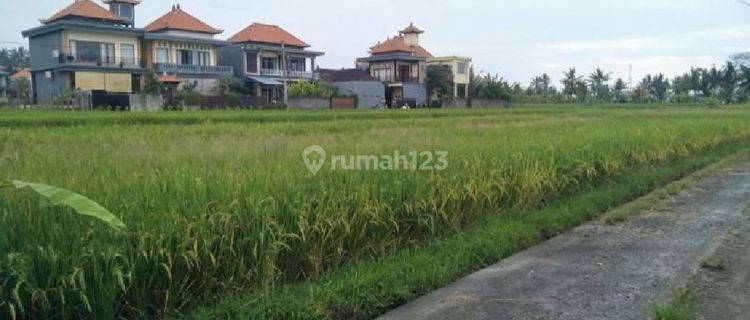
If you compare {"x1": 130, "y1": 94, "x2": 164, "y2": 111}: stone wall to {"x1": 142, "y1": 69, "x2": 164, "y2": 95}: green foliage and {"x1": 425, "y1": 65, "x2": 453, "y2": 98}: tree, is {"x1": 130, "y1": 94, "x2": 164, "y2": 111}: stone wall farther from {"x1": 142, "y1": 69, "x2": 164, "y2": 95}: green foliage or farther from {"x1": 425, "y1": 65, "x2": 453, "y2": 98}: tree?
{"x1": 425, "y1": 65, "x2": 453, "y2": 98}: tree

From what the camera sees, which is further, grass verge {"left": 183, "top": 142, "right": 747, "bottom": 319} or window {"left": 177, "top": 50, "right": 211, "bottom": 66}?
window {"left": 177, "top": 50, "right": 211, "bottom": 66}

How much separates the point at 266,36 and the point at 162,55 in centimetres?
819

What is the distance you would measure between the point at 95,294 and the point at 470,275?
266 cm

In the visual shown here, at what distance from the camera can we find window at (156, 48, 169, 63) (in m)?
40.4

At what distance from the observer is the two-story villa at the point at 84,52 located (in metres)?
36.5

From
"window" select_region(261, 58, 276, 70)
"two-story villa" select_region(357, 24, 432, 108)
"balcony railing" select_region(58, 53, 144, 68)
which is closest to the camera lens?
"balcony railing" select_region(58, 53, 144, 68)

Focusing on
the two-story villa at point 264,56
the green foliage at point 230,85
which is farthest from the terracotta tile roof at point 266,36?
the green foliage at point 230,85

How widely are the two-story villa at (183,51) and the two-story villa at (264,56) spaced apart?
1.61 metres

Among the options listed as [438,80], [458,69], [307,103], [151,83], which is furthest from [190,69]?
[458,69]

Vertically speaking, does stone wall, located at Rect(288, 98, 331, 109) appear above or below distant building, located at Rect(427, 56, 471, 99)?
below

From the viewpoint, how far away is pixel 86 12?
124 feet

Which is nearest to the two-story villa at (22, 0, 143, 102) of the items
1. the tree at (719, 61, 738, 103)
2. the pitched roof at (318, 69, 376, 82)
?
the pitched roof at (318, 69, 376, 82)

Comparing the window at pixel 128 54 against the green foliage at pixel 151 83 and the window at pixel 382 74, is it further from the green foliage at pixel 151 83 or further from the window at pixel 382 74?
the window at pixel 382 74

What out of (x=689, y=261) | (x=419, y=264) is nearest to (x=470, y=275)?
(x=419, y=264)
